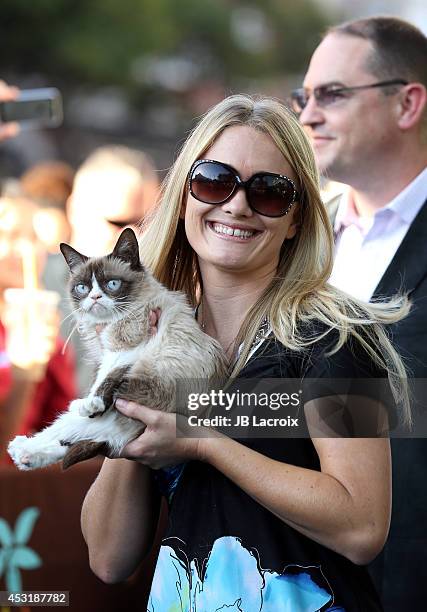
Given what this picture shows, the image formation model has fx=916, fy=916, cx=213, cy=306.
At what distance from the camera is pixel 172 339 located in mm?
2133

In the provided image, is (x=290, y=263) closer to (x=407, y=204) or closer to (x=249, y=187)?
(x=249, y=187)

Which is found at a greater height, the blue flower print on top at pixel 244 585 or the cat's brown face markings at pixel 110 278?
the cat's brown face markings at pixel 110 278

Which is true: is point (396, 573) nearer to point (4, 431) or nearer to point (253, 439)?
point (253, 439)

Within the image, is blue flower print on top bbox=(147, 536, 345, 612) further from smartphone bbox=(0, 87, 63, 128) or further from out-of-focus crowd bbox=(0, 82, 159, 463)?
smartphone bbox=(0, 87, 63, 128)

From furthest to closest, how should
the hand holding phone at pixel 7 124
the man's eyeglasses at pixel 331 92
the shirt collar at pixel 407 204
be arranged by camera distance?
the hand holding phone at pixel 7 124
the man's eyeglasses at pixel 331 92
the shirt collar at pixel 407 204

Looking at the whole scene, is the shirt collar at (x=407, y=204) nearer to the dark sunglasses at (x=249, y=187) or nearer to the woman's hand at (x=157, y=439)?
the dark sunglasses at (x=249, y=187)

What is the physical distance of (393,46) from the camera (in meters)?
4.11

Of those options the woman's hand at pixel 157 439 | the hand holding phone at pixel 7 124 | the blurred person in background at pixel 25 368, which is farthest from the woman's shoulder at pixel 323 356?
the hand holding phone at pixel 7 124

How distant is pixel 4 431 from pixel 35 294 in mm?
989

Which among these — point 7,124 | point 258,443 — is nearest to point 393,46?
point 7,124

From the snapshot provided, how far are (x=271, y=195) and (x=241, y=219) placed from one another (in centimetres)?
9

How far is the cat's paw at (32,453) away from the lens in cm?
202

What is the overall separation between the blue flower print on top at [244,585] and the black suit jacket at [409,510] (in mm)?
993

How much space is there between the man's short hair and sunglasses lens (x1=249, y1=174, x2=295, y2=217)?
2.06 meters
